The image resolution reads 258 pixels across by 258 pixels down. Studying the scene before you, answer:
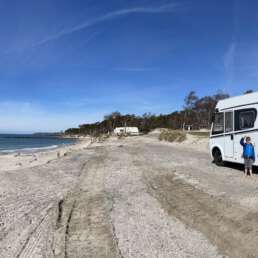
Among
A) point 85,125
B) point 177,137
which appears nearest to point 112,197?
point 177,137

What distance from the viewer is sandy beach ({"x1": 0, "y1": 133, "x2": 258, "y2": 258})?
4812 mm

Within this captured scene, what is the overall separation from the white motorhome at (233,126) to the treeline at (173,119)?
4107cm

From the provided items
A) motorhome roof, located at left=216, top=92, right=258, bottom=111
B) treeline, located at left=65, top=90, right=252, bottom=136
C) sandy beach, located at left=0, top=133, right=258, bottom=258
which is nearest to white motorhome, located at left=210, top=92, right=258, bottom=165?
motorhome roof, located at left=216, top=92, right=258, bottom=111

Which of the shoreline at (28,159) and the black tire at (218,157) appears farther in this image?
the shoreline at (28,159)

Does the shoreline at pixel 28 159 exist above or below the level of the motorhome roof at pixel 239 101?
below

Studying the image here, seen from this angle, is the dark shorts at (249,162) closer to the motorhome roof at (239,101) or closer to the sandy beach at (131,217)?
the sandy beach at (131,217)

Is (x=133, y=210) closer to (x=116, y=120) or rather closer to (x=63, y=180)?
(x=63, y=180)

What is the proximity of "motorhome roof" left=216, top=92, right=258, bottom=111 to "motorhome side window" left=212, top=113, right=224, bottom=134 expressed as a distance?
1.15 feet

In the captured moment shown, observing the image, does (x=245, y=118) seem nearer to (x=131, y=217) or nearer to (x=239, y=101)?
(x=239, y=101)

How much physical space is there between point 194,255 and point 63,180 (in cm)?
753

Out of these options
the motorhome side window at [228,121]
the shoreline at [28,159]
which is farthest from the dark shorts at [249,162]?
the shoreline at [28,159]

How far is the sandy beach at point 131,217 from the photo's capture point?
4812 mm

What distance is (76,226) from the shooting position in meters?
5.90

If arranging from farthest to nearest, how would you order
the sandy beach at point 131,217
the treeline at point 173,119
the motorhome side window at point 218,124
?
the treeline at point 173,119 → the motorhome side window at point 218,124 → the sandy beach at point 131,217
